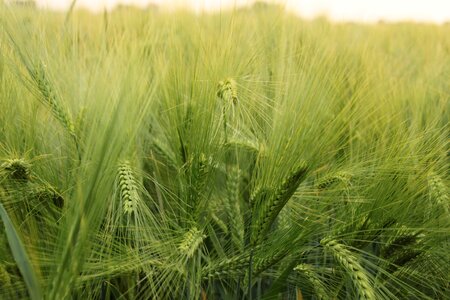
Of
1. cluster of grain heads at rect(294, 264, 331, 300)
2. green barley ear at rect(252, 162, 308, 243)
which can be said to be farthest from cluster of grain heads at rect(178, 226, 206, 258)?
cluster of grain heads at rect(294, 264, 331, 300)

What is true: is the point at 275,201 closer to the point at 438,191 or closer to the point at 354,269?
the point at 354,269

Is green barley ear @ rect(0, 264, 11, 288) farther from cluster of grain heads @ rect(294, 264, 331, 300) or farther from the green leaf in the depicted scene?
cluster of grain heads @ rect(294, 264, 331, 300)

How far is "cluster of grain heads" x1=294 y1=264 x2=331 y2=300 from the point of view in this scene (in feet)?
3.95

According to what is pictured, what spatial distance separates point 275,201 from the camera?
108cm

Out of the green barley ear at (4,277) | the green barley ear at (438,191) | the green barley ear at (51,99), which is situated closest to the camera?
the green barley ear at (4,277)

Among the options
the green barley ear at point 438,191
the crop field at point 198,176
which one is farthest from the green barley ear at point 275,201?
the green barley ear at point 438,191

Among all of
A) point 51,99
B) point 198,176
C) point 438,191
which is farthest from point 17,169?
point 438,191

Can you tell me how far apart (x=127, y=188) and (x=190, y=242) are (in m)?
0.16

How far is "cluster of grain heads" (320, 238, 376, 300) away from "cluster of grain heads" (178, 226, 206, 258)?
0.24 m

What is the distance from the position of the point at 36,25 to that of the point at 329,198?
0.80 metres

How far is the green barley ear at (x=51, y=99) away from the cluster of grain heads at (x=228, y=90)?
1.02 feet

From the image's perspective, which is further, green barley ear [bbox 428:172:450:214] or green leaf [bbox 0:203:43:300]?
green barley ear [bbox 428:172:450:214]

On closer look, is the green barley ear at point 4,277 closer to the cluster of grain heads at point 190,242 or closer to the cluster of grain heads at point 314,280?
the cluster of grain heads at point 190,242

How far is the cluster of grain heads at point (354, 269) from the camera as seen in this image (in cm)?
102
